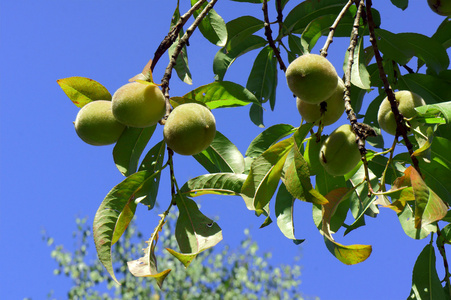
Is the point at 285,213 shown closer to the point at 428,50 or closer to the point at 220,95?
the point at 220,95

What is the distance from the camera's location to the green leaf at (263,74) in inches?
84.0

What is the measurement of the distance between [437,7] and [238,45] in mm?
830

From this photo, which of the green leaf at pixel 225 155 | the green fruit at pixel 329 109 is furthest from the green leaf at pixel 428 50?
the green leaf at pixel 225 155

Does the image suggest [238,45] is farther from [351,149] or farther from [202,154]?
[351,149]

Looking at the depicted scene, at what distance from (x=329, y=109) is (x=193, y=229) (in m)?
0.51

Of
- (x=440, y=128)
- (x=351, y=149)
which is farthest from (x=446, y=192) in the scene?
(x=351, y=149)

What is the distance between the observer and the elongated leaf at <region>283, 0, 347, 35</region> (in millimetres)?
1926

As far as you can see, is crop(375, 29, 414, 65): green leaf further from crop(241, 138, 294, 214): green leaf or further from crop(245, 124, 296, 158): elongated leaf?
crop(241, 138, 294, 214): green leaf

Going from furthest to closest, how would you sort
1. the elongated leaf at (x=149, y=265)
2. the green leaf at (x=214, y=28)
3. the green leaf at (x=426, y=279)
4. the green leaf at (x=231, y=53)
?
the green leaf at (x=231, y=53)
the green leaf at (x=214, y=28)
the green leaf at (x=426, y=279)
the elongated leaf at (x=149, y=265)

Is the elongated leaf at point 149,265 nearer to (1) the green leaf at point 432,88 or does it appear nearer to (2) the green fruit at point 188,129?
(2) the green fruit at point 188,129

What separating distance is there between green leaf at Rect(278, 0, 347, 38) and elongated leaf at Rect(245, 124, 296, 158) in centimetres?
62

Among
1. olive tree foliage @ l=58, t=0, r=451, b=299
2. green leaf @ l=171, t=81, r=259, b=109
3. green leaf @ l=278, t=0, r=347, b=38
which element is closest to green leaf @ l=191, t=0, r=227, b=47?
olive tree foliage @ l=58, t=0, r=451, b=299

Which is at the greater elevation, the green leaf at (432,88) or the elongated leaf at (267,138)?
the green leaf at (432,88)

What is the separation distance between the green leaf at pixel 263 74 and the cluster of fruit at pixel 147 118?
36.9 inches
